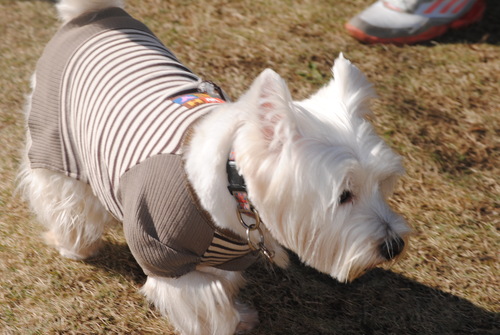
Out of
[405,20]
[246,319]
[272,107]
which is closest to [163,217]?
[272,107]

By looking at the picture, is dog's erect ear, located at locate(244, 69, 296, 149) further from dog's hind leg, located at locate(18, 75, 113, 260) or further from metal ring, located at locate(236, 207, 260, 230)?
dog's hind leg, located at locate(18, 75, 113, 260)

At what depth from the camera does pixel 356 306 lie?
3.22 m

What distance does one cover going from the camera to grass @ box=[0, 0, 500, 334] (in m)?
3.17

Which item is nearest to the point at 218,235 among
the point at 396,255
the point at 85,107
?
the point at 396,255

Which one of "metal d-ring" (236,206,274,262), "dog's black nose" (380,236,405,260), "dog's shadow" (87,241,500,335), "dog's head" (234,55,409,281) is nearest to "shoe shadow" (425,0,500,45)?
"dog's shadow" (87,241,500,335)

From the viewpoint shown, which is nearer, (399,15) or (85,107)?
(85,107)

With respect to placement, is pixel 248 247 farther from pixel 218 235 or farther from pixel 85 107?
pixel 85 107

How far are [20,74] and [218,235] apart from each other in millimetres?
3178

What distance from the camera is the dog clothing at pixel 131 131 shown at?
7.60 feet

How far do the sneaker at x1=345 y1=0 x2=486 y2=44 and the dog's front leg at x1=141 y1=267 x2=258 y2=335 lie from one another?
9.99 feet

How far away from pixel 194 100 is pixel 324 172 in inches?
30.3

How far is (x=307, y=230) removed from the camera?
224cm

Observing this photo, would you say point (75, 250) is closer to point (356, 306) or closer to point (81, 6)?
point (81, 6)

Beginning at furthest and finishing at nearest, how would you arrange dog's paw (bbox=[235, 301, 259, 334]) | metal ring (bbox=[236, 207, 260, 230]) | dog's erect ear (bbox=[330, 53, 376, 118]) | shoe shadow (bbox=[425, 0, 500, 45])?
shoe shadow (bbox=[425, 0, 500, 45])
dog's paw (bbox=[235, 301, 259, 334])
dog's erect ear (bbox=[330, 53, 376, 118])
metal ring (bbox=[236, 207, 260, 230])
